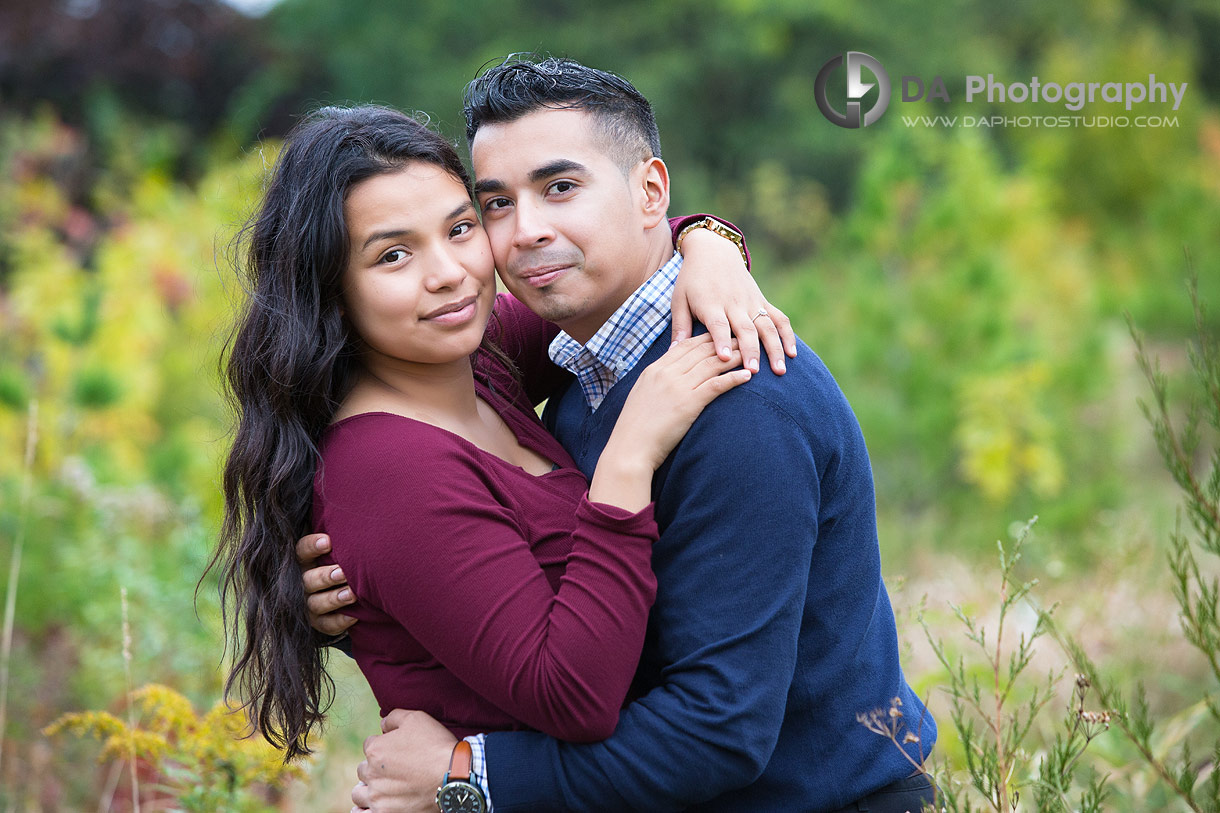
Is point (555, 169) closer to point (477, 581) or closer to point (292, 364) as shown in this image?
point (292, 364)

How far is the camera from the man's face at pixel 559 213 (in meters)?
2.02

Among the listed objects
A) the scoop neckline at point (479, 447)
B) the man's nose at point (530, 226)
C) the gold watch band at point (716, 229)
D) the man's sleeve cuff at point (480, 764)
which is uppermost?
the gold watch band at point (716, 229)

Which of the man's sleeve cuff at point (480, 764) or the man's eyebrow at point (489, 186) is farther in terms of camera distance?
the man's eyebrow at point (489, 186)

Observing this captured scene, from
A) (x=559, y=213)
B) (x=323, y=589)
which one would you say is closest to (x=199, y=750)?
(x=323, y=589)

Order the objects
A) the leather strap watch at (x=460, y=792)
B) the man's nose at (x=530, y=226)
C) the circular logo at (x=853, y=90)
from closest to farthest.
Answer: the leather strap watch at (x=460, y=792) < the man's nose at (x=530, y=226) < the circular logo at (x=853, y=90)

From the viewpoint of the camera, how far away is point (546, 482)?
2035 millimetres

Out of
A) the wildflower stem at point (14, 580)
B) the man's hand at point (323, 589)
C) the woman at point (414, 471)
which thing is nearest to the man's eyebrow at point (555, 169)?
the woman at point (414, 471)

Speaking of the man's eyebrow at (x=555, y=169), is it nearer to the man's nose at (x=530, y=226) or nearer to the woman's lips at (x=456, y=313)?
the man's nose at (x=530, y=226)

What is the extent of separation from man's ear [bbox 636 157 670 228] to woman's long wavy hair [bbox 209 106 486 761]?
376 mm

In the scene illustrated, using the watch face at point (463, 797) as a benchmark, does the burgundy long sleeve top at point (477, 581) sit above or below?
above

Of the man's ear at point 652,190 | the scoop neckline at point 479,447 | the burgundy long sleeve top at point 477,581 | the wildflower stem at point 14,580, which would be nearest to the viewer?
the burgundy long sleeve top at point 477,581

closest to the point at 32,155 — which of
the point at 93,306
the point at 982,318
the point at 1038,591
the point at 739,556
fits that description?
the point at 93,306

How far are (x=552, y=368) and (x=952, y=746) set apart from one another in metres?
1.98

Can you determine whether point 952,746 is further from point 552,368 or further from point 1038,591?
point 552,368
